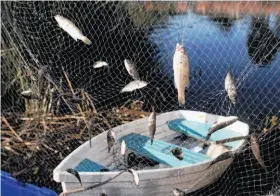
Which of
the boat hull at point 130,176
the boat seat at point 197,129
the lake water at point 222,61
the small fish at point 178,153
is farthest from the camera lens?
the lake water at point 222,61

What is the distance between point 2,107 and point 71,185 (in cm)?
270

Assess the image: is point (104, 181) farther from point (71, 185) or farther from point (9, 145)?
point (9, 145)

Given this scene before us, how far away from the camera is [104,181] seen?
4211 mm

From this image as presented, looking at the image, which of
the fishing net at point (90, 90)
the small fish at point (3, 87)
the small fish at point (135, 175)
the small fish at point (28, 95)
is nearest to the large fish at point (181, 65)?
the small fish at point (135, 175)

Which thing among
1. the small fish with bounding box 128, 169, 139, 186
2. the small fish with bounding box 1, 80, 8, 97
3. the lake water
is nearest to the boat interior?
the small fish with bounding box 128, 169, 139, 186

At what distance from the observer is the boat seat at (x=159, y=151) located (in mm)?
4878

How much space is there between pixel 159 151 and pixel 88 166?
846 millimetres

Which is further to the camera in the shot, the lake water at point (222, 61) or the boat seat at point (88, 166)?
the lake water at point (222, 61)

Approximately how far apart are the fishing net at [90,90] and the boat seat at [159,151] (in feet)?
0.42

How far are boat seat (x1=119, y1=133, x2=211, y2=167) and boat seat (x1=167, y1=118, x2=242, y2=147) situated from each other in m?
0.50

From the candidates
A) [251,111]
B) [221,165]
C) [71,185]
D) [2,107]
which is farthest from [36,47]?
[251,111]

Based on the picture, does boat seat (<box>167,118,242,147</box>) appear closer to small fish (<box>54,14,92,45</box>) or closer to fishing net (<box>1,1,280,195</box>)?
fishing net (<box>1,1,280,195</box>)

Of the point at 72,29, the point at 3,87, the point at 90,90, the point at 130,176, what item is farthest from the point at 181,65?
the point at 3,87

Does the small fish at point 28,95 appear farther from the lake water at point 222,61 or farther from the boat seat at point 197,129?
the lake water at point 222,61
